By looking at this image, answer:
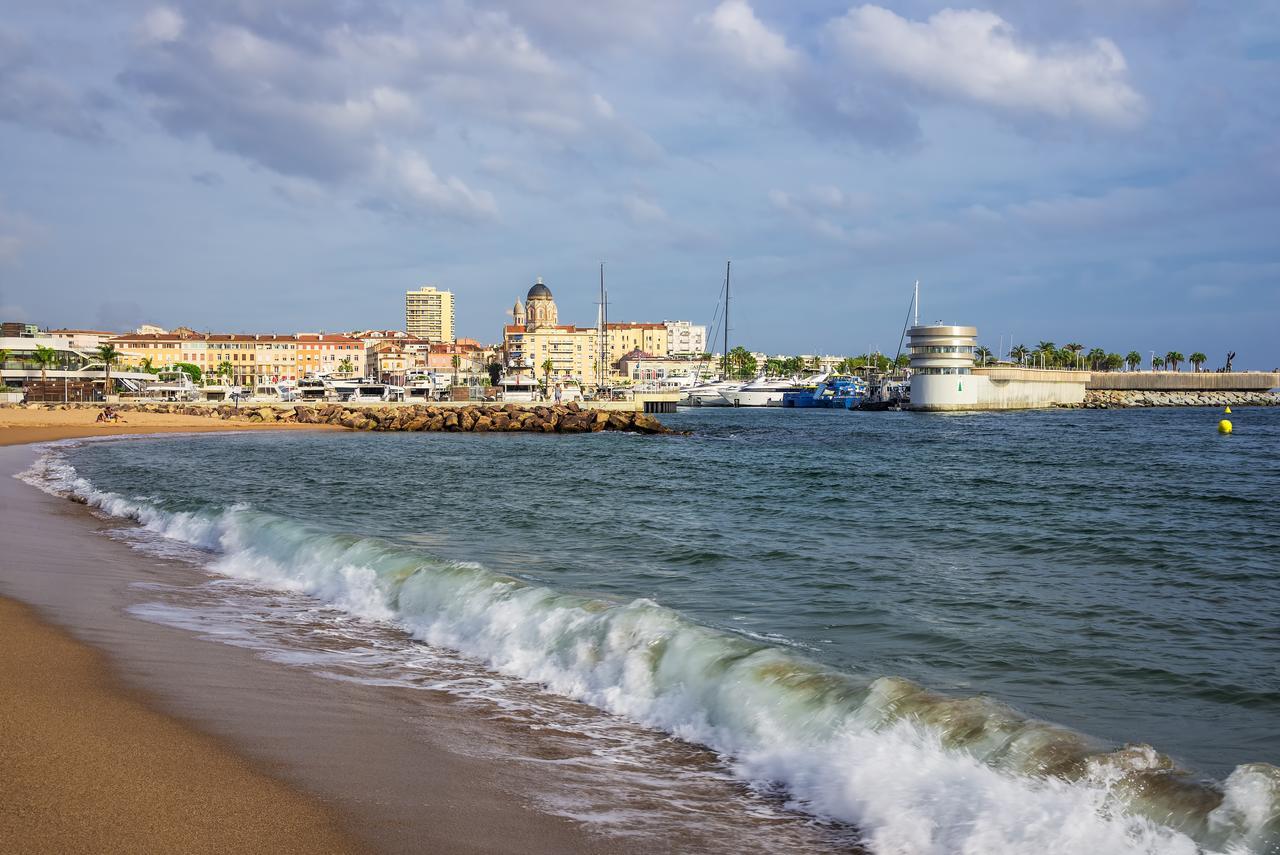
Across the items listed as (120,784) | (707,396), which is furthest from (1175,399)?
(120,784)

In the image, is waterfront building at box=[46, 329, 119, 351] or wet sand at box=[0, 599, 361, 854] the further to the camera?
waterfront building at box=[46, 329, 119, 351]

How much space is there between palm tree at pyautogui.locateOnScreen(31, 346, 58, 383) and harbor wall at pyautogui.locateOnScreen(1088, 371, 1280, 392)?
403ft

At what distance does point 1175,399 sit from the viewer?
5340 inches

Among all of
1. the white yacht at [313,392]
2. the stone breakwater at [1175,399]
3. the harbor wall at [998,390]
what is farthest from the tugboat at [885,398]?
the white yacht at [313,392]

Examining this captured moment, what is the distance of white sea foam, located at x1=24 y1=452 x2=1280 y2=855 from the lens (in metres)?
4.70

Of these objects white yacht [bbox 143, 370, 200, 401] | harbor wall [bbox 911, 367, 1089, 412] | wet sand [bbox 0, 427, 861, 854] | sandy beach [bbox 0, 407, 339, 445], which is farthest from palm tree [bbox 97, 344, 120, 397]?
wet sand [bbox 0, 427, 861, 854]

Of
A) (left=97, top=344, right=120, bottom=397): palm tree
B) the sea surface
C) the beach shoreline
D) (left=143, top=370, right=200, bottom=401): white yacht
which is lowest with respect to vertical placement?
the sea surface

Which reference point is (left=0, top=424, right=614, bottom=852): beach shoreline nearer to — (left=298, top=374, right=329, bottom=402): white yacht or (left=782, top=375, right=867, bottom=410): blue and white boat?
(left=298, top=374, right=329, bottom=402): white yacht

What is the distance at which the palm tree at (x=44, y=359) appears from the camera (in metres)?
88.4

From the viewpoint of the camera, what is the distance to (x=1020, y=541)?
1538 centimetres

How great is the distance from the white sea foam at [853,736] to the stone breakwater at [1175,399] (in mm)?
125202

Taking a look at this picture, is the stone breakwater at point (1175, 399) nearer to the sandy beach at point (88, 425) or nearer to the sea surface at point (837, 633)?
the sandy beach at point (88, 425)

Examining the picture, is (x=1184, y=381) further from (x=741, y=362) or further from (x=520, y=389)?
(x=520, y=389)

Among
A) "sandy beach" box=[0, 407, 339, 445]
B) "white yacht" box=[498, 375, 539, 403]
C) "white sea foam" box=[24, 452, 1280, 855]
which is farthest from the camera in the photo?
"white yacht" box=[498, 375, 539, 403]
